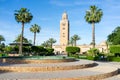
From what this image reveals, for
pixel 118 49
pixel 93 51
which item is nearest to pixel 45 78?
pixel 118 49

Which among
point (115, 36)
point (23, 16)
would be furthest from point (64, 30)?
point (23, 16)

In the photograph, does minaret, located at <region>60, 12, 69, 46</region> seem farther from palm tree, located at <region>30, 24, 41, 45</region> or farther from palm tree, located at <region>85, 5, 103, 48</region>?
palm tree, located at <region>85, 5, 103, 48</region>

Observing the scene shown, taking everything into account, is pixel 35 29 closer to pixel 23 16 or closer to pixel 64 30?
pixel 23 16

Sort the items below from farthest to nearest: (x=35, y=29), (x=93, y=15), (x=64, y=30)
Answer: (x=64, y=30) → (x=35, y=29) → (x=93, y=15)

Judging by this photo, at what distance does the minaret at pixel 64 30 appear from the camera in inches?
4377

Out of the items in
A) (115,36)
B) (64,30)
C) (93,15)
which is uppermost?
(64,30)

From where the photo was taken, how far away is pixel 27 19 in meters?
49.4

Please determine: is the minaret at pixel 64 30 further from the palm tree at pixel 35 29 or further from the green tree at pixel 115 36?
the palm tree at pixel 35 29

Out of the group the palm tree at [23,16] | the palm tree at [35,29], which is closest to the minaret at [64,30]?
the palm tree at [35,29]

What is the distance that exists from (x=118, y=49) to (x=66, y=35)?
230 feet

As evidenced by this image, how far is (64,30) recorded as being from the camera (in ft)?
366

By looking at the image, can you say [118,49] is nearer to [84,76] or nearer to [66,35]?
[84,76]

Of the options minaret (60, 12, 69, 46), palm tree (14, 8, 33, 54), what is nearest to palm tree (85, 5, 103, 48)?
palm tree (14, 8, 33, 54)

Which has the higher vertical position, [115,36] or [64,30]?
[64,30]
